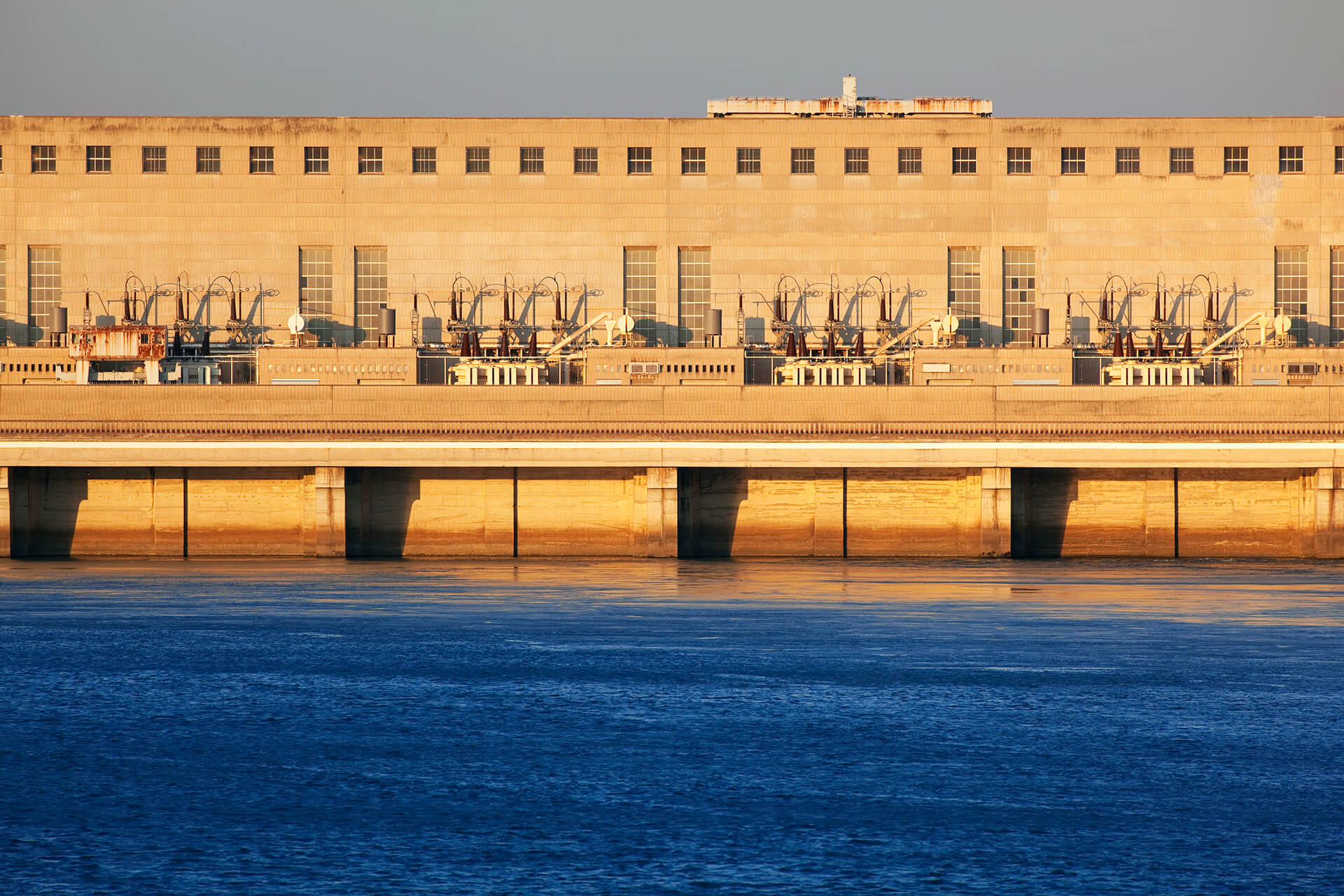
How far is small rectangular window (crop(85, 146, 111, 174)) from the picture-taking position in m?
80.2

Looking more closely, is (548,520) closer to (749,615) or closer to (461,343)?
(461,343)

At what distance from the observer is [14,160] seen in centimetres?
8006

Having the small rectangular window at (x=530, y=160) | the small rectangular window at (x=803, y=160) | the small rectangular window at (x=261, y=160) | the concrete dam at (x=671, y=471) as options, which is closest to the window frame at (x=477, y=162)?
the small rectangular window at (x=530, y=160)

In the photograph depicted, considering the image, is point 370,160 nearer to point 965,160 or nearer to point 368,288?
point 368,288

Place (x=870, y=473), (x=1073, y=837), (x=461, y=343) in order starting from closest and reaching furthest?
(x=1073, y=837) < (x=870, y=473) < (x=461, y=343)

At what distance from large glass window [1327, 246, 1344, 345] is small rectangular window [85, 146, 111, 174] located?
25.0ft

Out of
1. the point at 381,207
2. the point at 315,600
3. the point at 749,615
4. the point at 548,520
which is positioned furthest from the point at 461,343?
the point at 749,615

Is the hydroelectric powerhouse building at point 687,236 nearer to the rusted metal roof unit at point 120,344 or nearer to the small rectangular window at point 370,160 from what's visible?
the small rectangular window at point 370,160

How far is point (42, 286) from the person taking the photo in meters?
80.4

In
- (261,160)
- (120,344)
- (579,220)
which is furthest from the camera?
(261,160)

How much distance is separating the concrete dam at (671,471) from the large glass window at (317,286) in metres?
16.3

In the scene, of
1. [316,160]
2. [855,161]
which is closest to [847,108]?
[855,161]

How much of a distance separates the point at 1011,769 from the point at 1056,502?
3978cm

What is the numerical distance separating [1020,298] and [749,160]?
49.6 ft
